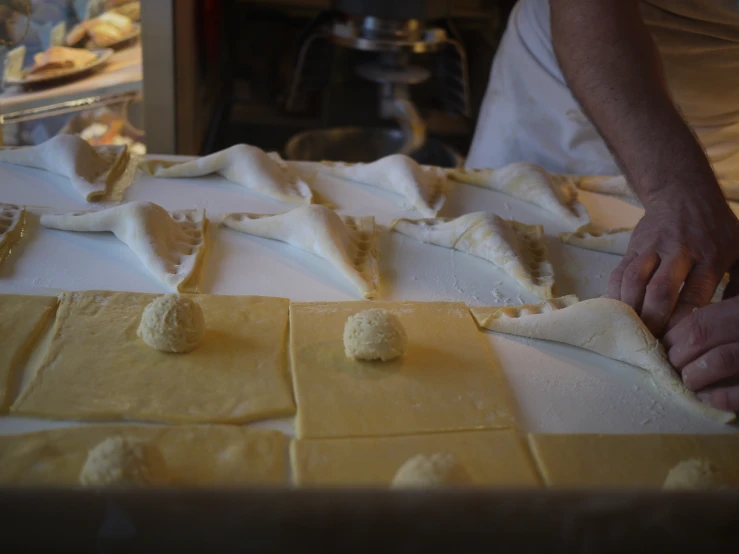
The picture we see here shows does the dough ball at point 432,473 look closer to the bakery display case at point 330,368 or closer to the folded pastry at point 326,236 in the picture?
the bakery display case at point 330,368

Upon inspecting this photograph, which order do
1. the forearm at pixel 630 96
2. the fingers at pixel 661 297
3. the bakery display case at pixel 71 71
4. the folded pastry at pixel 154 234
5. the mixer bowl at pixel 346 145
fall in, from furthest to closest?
the mixer bowl at pixel 346 145 < the bakery display case at pixel 71 71 < the forearm at pixel 630 96 < the folded pastry at pixel 154 234 < the fingers at pixel 661 297

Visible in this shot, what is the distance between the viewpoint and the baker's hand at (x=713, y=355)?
120 centimetres

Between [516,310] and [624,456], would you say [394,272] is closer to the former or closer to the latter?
[516,310]

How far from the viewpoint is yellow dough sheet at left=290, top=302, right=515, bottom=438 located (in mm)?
1112

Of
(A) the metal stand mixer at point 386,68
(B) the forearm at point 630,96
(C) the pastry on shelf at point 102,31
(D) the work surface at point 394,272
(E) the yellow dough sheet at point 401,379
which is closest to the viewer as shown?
(E) the yellow dough sheet at point 401,379

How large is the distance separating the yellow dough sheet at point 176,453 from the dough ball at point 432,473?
0.19 m

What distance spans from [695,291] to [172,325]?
39.9 inches

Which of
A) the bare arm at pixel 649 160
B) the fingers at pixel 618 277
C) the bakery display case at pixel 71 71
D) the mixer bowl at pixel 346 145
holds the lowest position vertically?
the mixer bowl at pixel 346 145

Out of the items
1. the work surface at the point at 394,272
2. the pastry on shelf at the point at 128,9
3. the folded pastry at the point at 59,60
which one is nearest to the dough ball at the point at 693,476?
the work surface at the point at 394,272

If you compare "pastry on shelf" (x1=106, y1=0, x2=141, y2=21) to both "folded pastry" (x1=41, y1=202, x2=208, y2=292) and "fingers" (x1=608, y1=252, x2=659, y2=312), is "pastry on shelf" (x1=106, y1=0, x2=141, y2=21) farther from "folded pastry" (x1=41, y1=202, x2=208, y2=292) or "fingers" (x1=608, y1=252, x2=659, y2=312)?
"fingers" (x1=608, y1=252, x2=659, y2=312)

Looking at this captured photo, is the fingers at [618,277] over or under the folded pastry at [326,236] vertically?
over

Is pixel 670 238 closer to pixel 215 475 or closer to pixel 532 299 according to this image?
pixel 532 299

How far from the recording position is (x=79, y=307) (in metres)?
1.30

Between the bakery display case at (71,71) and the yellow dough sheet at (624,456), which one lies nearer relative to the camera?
the yellow dough sheet at (624,456)
